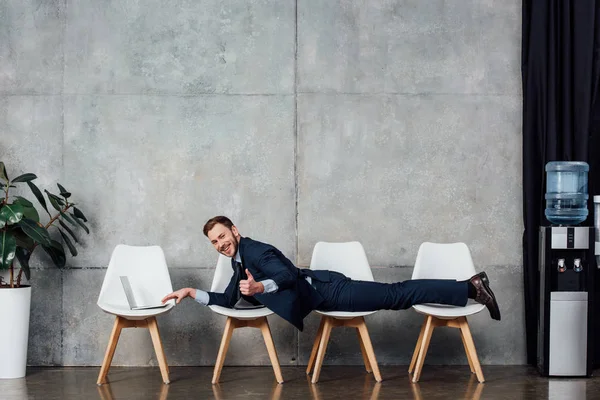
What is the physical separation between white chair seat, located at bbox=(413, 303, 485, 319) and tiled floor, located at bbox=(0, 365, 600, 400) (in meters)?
0.45

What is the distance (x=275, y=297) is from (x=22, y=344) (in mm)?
1837

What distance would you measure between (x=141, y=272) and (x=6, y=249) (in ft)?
2.97

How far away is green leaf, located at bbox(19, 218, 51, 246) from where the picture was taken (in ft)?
16.7

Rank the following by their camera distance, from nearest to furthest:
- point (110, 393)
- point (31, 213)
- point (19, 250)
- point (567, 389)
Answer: point (110, 393)
point (567, 389)
point (19, 250)
point (31, 213)

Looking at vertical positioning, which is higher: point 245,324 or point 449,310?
point 449,310

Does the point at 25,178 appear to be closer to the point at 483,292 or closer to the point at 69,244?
the point at 69,244

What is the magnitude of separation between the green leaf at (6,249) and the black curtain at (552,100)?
11.9ft

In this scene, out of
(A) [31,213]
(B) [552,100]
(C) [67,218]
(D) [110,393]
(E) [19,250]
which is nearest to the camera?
(D) [110,393]

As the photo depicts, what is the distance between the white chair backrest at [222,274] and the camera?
526cm

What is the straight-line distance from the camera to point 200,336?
5734mm

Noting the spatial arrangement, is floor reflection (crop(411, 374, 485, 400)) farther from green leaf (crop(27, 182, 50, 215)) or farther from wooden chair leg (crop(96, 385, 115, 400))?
green leaf (crop(27, 182, 50, 215))

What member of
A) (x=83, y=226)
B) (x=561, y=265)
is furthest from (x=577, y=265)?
(x=83, y=226)

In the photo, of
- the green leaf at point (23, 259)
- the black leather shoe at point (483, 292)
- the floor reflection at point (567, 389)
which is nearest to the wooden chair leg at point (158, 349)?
the green leaf at point (23, 259)

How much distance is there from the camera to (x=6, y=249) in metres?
5.05
